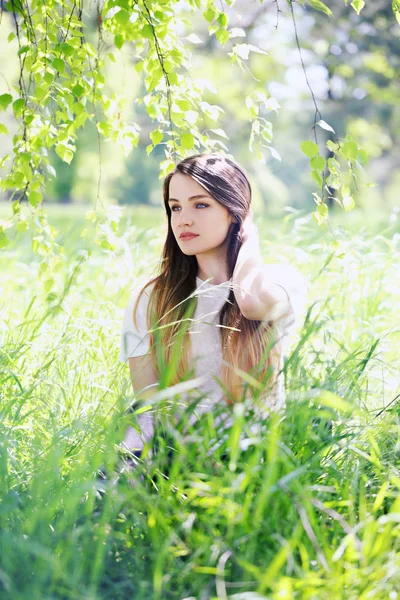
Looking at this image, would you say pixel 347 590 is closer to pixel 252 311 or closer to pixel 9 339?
pixel 252 311

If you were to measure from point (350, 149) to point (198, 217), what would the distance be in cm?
66

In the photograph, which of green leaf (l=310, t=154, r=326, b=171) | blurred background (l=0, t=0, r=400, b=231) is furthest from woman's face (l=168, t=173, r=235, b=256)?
blurred background (l=0, t=0, r=400, b=231)

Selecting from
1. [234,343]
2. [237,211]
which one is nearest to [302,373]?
[234,343]

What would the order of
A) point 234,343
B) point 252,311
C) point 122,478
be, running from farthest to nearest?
point 234,343, point 252,311, point 122,478

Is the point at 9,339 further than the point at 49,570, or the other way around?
the point at 9,339

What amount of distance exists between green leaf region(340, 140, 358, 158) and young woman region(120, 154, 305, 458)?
19.4 inches

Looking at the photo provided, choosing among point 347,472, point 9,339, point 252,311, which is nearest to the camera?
point 347,472

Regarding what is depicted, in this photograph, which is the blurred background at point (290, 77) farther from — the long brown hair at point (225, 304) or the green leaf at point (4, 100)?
the green leaf at point (4, 100)

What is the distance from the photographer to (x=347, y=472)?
6.54ft

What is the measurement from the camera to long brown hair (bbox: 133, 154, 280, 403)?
2553 millimetres

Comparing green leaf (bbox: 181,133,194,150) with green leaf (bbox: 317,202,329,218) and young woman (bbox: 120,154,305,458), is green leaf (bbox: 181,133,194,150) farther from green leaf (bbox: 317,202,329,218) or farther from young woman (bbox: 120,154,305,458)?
green leaf (bbox: 317,202,329,218)

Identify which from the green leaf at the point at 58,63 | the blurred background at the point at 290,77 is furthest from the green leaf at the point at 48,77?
the blurred background at the point at 290,77

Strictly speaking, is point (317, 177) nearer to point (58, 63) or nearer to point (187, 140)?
point (187, 140)

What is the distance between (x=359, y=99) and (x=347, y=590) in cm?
2156
